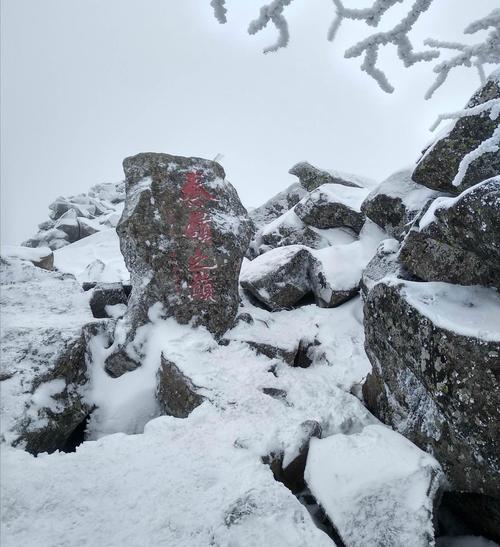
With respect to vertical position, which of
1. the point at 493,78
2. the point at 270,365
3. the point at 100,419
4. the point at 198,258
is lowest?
the point at 100,419

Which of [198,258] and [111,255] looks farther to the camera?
[111,255]

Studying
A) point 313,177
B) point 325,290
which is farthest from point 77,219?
point 325,290

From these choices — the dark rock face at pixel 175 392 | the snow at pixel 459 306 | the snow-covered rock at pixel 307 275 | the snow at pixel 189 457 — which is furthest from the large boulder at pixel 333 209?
the dark rock face at pixel 175 392

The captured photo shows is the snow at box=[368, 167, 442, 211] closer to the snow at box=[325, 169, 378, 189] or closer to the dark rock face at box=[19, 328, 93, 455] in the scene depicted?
the snow at box=[325, 169, 378, 189]

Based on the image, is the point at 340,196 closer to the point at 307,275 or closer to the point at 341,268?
the point at 341,268

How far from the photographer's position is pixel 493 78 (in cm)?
671

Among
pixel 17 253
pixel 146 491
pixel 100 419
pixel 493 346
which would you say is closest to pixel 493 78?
pixel 493 346

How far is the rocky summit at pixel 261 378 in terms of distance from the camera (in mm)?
4113

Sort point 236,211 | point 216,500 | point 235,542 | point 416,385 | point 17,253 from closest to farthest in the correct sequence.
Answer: point 235,542 → point 216,500 → point 416,385 → point 236,211 → point 17,253

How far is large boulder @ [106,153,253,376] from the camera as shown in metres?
8.06

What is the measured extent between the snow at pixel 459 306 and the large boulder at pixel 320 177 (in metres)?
10.9

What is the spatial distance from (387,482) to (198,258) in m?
5.64

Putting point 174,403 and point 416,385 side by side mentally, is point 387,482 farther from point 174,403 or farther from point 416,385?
point 174,403

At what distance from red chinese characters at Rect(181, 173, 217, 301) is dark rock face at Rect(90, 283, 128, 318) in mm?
2769
